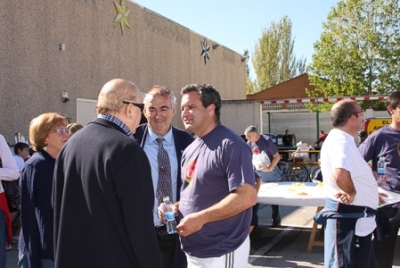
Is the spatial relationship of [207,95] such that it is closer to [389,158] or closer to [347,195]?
[347,195]

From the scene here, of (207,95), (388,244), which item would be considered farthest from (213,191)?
(388,244)

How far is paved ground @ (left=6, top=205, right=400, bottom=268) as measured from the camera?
21.3 ft

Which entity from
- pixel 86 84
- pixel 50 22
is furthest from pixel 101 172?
pixel 86 84

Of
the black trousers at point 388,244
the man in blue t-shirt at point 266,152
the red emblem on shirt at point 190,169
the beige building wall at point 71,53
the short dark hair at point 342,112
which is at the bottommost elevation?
the black trousers at point 388,244

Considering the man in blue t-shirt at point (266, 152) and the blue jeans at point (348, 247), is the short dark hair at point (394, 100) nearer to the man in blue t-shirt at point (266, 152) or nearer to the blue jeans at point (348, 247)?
the blue jeans at point (348, 247)

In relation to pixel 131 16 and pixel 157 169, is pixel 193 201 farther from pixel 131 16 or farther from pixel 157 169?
pixel 131 16

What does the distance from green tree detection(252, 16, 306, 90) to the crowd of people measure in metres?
50.5

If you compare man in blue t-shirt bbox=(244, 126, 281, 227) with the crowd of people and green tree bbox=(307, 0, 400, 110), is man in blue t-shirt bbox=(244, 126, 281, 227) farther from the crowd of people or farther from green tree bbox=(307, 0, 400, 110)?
green tree bbox=(307, 0, 400, 110)

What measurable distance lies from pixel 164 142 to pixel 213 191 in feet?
3.42

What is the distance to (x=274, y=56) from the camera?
54500mm

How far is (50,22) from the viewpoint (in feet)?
49.7

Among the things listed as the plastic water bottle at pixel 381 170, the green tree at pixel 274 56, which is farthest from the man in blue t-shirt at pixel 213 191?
the green tree at pixel 274 56

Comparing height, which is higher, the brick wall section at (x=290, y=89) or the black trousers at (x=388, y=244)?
the brick wall section at (x=290, y=89)

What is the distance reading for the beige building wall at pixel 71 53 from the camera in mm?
13578
